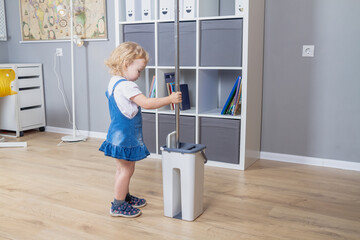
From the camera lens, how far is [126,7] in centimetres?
303

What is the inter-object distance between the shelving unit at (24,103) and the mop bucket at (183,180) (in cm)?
256

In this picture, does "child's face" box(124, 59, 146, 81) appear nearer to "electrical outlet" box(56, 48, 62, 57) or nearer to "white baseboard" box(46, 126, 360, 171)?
"white baseboard" box(46, 126, 360, 171)

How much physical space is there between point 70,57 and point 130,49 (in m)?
2.28

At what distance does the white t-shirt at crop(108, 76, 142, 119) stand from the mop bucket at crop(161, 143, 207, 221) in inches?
9.8

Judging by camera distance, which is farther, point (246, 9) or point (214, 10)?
point (214, 10)

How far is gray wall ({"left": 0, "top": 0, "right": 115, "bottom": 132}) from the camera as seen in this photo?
12.3ft

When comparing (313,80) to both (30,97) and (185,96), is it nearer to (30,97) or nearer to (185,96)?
(185,96)

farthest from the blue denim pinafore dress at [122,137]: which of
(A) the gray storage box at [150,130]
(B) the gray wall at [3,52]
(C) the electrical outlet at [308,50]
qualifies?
(B) the gray wall at [3,52]

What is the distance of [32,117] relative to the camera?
4035mm

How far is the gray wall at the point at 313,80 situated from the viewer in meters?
2.66

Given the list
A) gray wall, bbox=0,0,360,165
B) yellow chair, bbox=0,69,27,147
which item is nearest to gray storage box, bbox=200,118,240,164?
gray wall, bbox=0,0,360,165

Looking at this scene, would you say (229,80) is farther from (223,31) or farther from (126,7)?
(126,7)

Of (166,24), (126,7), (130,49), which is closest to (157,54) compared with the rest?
(166,24)

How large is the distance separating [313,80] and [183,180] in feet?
4.91
